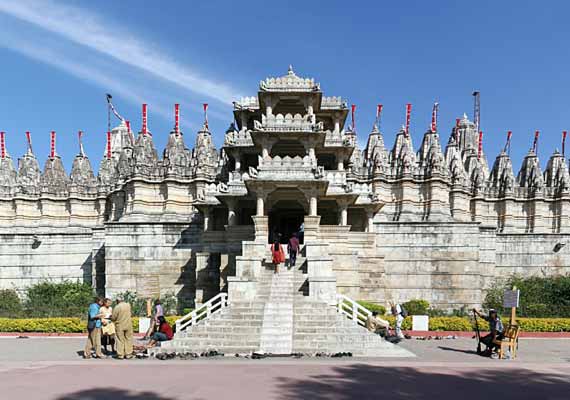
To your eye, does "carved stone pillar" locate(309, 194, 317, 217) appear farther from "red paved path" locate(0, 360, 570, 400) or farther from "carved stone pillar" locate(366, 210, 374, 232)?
"red paved path" locate(0, 360, 570, 400)

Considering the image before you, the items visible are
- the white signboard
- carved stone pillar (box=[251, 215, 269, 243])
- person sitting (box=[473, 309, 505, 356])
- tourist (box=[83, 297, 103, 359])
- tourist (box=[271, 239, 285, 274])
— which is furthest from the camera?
carved stone pillar (box=[251, 215, 269, 243])

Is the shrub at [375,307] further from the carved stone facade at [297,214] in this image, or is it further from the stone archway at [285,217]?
the stone archway at [285,217]

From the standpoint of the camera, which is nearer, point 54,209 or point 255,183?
point 255,183

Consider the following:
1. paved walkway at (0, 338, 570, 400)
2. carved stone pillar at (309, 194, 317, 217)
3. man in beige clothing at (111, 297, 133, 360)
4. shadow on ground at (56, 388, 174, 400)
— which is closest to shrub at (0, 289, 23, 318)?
paved walkway at (0, 338, 570, 400)

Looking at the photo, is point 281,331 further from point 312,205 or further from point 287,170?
point 287,170

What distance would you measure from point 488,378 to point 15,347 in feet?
51.0

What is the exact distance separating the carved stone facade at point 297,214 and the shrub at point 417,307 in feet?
4.08

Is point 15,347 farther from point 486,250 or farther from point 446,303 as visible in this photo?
point 486,250

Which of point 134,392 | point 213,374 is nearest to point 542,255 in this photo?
point 213,374

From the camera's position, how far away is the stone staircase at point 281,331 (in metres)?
13.5

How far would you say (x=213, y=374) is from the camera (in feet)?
33.9

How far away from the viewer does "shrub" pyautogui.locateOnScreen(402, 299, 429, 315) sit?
75.9 ft

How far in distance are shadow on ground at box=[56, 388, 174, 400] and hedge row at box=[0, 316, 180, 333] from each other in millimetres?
11001

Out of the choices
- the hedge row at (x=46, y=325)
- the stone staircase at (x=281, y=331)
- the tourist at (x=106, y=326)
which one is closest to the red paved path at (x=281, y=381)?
the tourist at (x=106, y=326)
